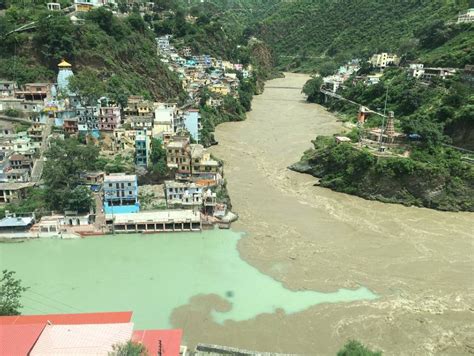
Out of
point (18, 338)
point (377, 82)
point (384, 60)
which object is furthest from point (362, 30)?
point (18, 338)

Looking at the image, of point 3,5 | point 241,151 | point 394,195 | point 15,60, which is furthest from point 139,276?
point 3,5

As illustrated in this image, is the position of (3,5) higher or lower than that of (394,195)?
higher

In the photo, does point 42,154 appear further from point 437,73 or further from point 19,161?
point 437,73

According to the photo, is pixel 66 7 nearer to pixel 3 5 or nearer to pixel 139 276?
pixel 3 5

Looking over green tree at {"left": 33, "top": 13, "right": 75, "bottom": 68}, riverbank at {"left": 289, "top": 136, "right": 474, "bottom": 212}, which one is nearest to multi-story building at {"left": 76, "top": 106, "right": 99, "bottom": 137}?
green tree at {"left": 33, "top": 13, "right": 75, "bottom": 68}

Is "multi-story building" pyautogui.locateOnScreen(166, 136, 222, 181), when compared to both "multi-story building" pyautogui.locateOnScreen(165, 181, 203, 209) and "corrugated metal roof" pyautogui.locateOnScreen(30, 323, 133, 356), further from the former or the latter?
"corrugated metal roof" pyautogui.locateOnScreen(30, 323, 133, 356)

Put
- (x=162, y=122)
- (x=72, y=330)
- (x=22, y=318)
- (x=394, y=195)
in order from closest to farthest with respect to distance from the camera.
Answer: (x=72, y=330), (x=22, y=318), (x=394, y=195), (x=162, y=122)
